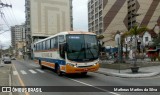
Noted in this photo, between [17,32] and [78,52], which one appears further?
[17,32]

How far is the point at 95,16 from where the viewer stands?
413 feet

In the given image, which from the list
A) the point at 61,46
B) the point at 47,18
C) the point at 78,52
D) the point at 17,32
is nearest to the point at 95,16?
the point at 17,32

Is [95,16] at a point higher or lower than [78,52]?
higher

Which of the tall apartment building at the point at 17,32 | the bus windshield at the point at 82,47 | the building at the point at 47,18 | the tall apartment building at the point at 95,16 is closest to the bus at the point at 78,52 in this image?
the bus windshield at the point at 82,47

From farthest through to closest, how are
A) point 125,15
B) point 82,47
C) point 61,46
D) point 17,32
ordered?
point 125,15 → point 17,32 → point 61,46 → point 82,47

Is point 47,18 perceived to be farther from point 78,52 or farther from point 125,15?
point 125,15

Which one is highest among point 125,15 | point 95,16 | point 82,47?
point 95,16

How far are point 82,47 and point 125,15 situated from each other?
99.5 m

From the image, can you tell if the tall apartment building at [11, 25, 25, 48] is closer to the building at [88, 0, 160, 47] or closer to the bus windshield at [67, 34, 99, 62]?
the building at [88, 0, 160, 47]

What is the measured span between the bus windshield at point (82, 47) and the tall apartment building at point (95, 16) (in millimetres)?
95277

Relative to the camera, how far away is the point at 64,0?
63250 mm

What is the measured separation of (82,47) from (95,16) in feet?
349

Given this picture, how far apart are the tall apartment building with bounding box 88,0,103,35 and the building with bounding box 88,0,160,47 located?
3030 mm

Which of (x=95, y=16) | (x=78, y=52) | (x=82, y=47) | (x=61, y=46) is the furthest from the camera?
(x=95, y=16)
